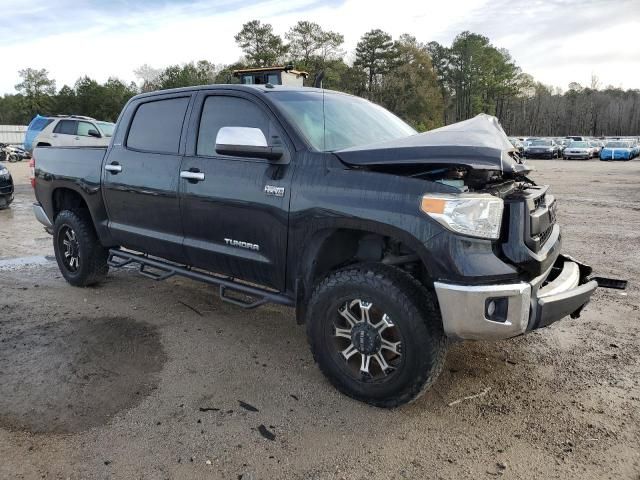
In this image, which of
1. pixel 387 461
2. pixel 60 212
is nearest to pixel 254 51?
pixel 60 212

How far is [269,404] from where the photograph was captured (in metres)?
3.20

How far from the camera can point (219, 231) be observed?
3908 millimetres

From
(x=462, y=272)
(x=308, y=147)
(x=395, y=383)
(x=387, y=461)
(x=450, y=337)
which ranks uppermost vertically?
(x=308, y=147)

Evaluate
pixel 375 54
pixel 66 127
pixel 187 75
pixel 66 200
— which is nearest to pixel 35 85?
pixel 187 75

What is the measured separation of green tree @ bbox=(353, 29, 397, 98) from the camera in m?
60.2

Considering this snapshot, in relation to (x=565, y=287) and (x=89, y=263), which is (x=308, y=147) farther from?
(x=89, y=263)

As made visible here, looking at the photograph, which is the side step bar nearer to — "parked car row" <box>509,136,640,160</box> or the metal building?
"parked car row" <box>509,136,640,160</box>

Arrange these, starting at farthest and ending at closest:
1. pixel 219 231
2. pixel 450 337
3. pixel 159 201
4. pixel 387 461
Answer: pixel 159 201, pixel 219 231, pixel 450 337, pixel 387 461

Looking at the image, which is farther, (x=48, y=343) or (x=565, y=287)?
(x=48, y=343)

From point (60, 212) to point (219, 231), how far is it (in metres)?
2.66

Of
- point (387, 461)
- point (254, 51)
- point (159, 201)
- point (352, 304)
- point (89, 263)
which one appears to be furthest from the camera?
point (254, 51)

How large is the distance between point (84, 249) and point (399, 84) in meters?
53.9

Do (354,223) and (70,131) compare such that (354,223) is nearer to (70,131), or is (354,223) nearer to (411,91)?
(70,131)

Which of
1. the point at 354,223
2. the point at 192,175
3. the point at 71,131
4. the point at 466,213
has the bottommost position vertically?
the point at 354,223
